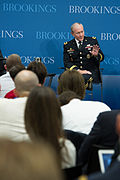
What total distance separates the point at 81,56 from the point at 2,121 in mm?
3324

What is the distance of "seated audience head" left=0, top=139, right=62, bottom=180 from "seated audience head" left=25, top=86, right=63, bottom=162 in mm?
844

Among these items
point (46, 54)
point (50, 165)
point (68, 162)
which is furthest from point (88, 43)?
point (50, 165)

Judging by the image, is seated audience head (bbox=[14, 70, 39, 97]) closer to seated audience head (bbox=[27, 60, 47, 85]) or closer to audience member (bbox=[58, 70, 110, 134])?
audience member (bbox=[58, 70, 110, 134])

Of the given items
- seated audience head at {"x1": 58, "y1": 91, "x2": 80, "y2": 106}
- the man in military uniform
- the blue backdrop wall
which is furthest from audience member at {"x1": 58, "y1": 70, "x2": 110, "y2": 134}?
the blue backdrop wall

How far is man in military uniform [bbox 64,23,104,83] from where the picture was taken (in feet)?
16.3

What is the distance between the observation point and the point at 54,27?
268 inches

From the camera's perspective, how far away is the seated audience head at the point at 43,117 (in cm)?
145

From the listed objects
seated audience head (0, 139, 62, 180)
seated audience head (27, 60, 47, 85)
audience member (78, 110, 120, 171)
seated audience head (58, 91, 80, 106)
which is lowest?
audience member (78, 110, 120, 171)

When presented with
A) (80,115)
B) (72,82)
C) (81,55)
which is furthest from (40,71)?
(81,55)

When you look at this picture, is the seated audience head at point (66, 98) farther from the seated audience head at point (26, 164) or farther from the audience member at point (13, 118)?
the seated audience head at point (26, 164)

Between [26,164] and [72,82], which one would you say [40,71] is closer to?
[72,82]

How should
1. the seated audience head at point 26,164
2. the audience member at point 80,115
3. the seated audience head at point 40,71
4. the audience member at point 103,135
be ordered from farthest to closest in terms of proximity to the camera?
1. the seated audience head at point 40,71
2. the audience member at point 80,115
3. the audience member at point 103,135
4. the seated audience head at point 26,164

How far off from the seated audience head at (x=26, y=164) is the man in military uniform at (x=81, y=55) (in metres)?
4.32

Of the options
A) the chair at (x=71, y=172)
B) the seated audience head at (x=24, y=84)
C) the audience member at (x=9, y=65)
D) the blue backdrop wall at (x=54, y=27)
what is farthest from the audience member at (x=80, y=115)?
the blue backdrop wall at (x=54, y=27)
